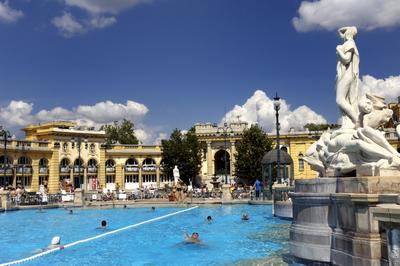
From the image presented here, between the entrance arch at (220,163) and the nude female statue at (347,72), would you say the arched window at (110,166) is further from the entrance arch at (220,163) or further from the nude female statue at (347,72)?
the nude female statue at (347,72)

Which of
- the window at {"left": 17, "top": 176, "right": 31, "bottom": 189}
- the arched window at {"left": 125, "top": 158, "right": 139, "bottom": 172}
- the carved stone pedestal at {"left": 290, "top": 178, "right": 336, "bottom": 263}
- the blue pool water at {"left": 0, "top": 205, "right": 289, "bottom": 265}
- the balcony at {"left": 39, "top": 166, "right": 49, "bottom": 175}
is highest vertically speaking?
the arched window at {"left": 125, "top": 158, "right": 139, "bottom": 172}

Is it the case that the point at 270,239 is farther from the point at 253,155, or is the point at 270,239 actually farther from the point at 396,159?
the point at 253,155

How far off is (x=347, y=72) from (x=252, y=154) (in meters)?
42.6

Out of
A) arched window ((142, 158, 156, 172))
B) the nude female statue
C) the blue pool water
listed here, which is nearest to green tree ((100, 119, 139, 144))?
arched window ((142, 158, 156, 172))

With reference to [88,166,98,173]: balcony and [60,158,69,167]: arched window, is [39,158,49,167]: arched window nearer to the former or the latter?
[60,158,69,167]: arched window

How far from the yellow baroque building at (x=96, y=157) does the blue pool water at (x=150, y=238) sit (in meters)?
26.3

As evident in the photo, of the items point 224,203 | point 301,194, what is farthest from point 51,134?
point 301,194

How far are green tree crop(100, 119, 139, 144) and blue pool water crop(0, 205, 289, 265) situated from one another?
2366 inches

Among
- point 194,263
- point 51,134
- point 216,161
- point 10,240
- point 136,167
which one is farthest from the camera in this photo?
point 216,161

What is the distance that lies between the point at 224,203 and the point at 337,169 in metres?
25.0

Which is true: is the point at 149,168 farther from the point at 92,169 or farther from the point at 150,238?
the point at 150,238

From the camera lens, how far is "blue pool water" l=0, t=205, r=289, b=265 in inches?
534

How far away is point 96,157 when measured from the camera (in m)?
63.0

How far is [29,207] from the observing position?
1337 inches
